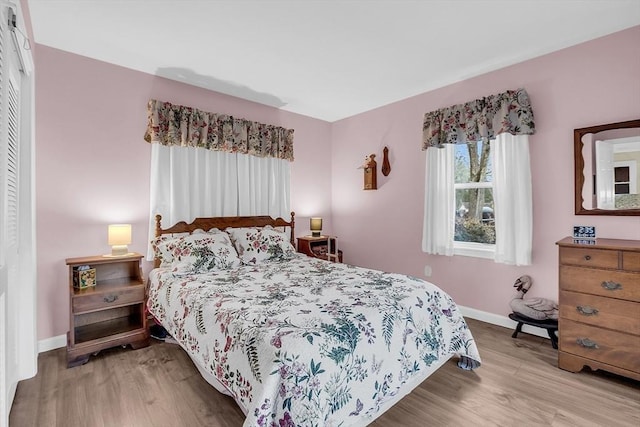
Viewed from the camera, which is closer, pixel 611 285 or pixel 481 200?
pixel 611 285

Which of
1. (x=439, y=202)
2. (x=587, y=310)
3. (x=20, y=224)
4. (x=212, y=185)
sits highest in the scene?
(x=212, y=185)

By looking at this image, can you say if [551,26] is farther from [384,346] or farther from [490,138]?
[384,346]

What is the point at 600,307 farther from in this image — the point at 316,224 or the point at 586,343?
the point at 316,224

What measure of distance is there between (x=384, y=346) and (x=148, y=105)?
307 centimetres

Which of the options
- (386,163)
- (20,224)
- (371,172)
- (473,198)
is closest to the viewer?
(20,224)

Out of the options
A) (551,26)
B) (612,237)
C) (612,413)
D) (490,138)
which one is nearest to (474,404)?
(612,413)

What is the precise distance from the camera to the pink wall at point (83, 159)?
103 inches

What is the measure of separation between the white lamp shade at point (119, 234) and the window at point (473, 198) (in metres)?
3.31

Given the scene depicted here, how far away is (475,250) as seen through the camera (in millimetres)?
3309

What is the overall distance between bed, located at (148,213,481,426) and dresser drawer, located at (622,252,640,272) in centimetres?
111

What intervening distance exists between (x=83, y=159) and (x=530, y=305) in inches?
165

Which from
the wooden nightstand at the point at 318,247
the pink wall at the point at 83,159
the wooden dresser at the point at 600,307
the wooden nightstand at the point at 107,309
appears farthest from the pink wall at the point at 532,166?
the wooden nightstand at the point at 107,309

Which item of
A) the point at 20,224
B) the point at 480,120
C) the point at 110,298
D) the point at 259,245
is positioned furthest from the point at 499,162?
the point at 20,224

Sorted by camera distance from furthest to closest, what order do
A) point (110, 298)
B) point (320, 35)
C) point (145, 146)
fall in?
point (145, 146), point (110, 298), point (320, 35)
